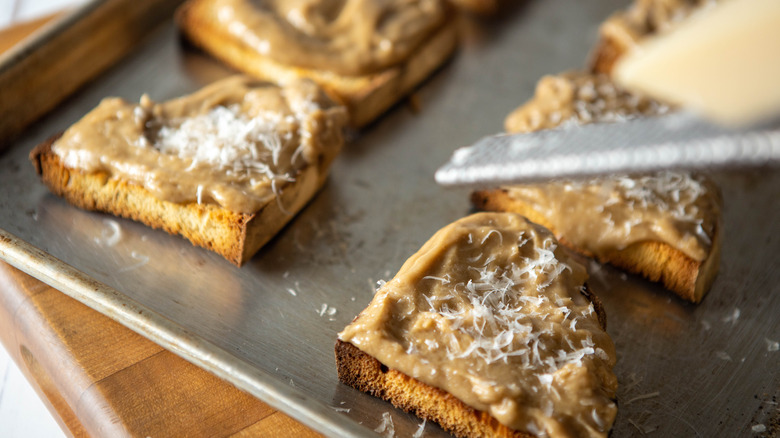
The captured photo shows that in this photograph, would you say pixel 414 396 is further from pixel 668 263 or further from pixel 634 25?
pixel 634 25

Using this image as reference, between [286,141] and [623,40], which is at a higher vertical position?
[286,141]

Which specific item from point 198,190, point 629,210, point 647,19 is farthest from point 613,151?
point 647,19

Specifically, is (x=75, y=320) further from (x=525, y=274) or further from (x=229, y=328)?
(x=525, y=274)

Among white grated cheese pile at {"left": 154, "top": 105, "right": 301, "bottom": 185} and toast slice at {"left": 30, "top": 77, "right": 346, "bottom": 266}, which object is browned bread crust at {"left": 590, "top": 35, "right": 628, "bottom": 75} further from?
white grated cheese pile at {"left": 154, "top": 105, "right": 301, "bottom": 185}

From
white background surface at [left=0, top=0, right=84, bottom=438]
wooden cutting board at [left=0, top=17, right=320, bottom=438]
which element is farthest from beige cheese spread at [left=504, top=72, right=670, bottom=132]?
white background surface at [left=0, top=0, right=84, bottom=438]

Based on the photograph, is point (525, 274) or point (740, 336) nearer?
point (525, 274)

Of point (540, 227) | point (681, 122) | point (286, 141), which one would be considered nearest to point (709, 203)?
point (540, 227)

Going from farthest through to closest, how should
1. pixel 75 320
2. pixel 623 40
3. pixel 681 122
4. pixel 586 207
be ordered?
pixel 623 40
pixel 586 207
pixel 75 320
pixel 681 122
